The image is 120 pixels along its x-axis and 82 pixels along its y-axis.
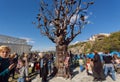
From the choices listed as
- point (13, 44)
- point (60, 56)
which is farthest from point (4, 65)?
point (13, 44)

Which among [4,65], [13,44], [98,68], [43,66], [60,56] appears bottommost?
[98,68]

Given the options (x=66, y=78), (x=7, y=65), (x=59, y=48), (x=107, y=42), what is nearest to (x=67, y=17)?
(x=59, y=48)

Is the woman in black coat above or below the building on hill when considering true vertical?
below

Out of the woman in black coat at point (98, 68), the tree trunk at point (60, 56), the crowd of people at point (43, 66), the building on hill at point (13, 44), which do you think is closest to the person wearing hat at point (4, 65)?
the crowd of people at point (43, 66)

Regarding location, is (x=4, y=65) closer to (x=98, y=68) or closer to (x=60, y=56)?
(x=98, y=68)

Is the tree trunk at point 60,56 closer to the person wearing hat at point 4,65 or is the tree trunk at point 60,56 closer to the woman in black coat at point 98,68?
the woman in black coat at point 98,68

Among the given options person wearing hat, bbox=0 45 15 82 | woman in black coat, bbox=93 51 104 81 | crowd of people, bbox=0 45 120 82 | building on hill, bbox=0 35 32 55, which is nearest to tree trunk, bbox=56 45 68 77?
crowd of people, bbox=0 45 120 82

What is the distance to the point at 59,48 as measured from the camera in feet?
46.0

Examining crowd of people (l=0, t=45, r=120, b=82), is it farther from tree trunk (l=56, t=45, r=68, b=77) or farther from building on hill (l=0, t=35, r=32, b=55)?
building on hill (l=0, t=35, r=32, b=55)

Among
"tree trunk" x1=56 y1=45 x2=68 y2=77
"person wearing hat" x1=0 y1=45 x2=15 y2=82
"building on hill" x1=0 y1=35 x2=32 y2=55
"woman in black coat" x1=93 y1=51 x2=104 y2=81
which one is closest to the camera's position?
"person wearing hat" x1=0 y1=45 x2=15 y2=82

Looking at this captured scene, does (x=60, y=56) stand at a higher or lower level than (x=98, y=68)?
higher

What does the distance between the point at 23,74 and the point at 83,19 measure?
7.72 metres

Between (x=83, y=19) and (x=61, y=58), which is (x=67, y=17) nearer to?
(x=83, y=19)

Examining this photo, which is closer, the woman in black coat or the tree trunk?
the woman in black coat
